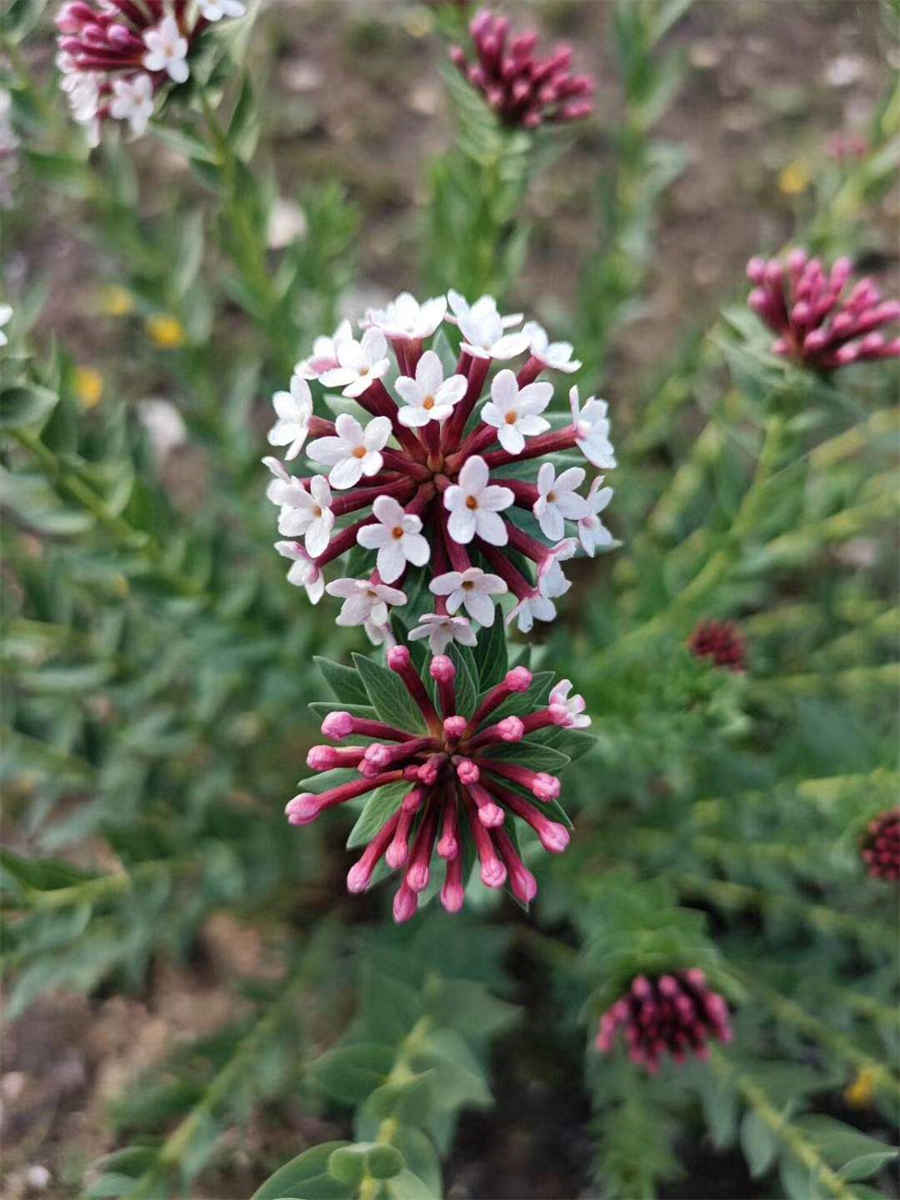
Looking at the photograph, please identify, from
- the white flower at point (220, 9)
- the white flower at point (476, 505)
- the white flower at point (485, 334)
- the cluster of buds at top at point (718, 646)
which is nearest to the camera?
the white flower at point (476, 505)

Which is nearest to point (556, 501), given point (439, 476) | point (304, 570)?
point (439, 476)

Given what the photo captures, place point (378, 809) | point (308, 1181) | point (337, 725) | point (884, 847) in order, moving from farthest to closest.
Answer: point (884, 847), point (308, 1181), point (378, 809), point (337, 725)

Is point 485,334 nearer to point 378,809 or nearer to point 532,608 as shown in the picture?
point 532,608

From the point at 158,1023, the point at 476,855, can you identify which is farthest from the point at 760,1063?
the point at 158,1023

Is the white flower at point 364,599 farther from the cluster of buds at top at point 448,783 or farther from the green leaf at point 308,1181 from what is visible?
the green leaf at point 308,1181

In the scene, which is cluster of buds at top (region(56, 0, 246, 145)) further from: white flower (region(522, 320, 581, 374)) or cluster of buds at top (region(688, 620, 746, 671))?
cluster of buds at top (region(688, 620, 746, 671))

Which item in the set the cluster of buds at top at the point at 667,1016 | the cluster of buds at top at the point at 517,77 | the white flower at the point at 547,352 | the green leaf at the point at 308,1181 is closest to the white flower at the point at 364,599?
the white flower at the point at 547,352
